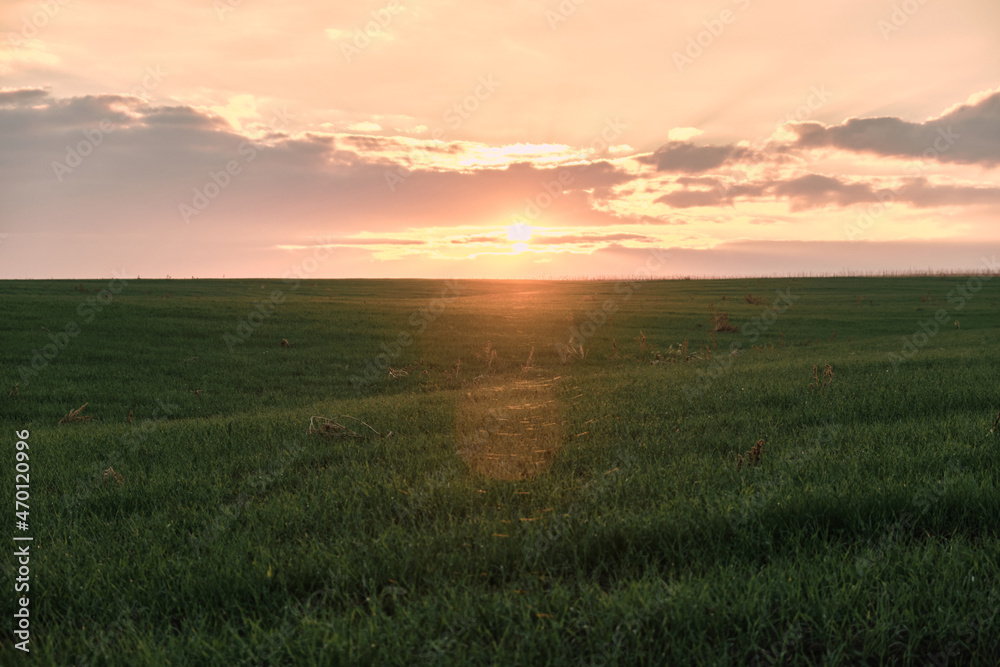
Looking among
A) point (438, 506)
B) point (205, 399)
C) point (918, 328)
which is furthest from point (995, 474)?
point (918, 328)

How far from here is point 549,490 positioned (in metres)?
5.53

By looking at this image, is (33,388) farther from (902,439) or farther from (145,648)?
(902,439)

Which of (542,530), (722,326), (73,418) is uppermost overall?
(722,326)

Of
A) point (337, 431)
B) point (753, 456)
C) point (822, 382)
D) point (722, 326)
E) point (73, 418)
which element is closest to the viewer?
point (753, 456)

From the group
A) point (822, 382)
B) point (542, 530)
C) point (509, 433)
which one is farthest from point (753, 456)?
point (822, 382)

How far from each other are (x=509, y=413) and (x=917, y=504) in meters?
5.76

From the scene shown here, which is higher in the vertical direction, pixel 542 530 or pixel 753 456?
pixel 753 456

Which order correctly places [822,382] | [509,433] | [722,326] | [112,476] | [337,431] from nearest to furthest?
[112,476], [509,433], [337,431], [822,382], [722,326]

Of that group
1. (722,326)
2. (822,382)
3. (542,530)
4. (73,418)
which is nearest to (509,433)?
(542,530)

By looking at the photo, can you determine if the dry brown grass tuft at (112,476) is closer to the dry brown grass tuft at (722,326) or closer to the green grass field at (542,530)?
the green grass field at (542,530)

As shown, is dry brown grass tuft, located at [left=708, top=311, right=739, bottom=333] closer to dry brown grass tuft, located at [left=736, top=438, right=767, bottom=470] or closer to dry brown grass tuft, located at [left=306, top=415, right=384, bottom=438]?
dry brown grass tuft, located at [left=306, top=415, right=384, bottom=438]

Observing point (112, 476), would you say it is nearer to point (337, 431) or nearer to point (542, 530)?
point (337, 431)

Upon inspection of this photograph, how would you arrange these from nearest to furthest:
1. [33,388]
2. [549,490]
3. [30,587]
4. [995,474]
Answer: [30,587] < [995,474] < [549,490] < [33,388]

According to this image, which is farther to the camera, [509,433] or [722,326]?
[722,326]
